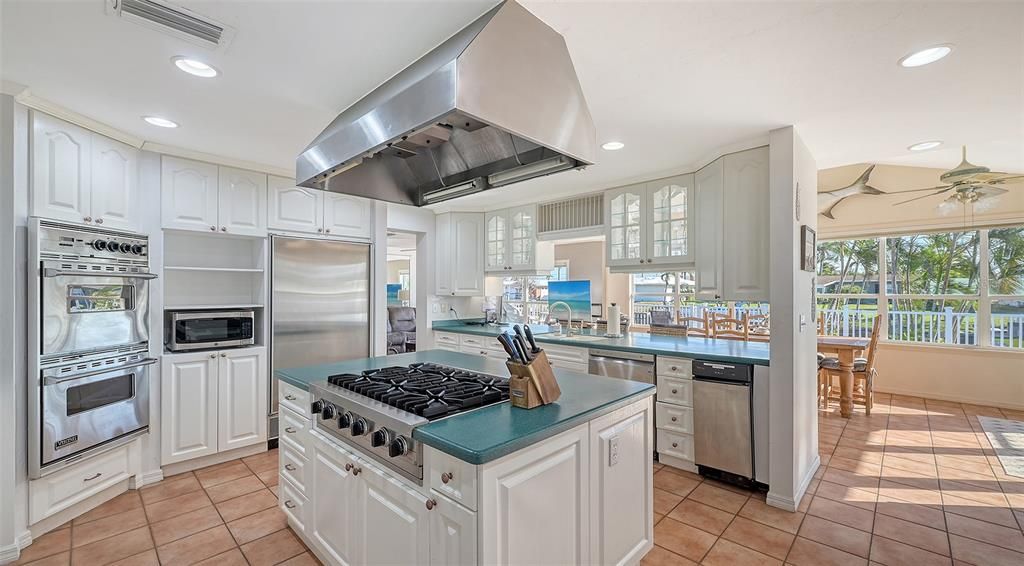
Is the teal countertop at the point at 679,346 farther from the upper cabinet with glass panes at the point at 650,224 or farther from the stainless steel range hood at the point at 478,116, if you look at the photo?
the stainless steel range hood at the point at 478,116

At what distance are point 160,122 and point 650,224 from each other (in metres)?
3.50

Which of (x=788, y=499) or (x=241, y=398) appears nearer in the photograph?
(x=788, y=499)

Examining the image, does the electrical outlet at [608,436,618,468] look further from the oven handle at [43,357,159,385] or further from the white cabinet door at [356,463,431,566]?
the oven handle at [43,357,159,385]

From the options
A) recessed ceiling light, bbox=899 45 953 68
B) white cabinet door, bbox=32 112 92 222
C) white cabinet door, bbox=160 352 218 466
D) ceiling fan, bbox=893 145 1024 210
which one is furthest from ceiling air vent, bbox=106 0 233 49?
ceiling fan, bbox=893 145 1024 210

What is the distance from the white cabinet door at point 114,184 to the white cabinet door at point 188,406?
968mm

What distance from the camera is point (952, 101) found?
218 cm

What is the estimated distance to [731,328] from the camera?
5.23 metres

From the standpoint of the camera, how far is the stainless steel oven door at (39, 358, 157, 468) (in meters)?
2.31

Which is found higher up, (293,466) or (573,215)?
(573,215)

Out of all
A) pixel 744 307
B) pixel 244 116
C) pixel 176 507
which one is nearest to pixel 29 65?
pixel 244 116

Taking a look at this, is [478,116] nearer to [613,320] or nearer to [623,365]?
[623,365]

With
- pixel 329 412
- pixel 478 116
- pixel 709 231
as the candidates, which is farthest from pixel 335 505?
pixel 709 231

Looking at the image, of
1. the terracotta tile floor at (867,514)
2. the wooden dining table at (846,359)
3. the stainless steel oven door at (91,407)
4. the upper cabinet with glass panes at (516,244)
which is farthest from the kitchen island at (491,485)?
the wooden dining table at (846,359)

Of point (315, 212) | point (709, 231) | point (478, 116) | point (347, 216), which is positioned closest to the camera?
point (478, 116)
